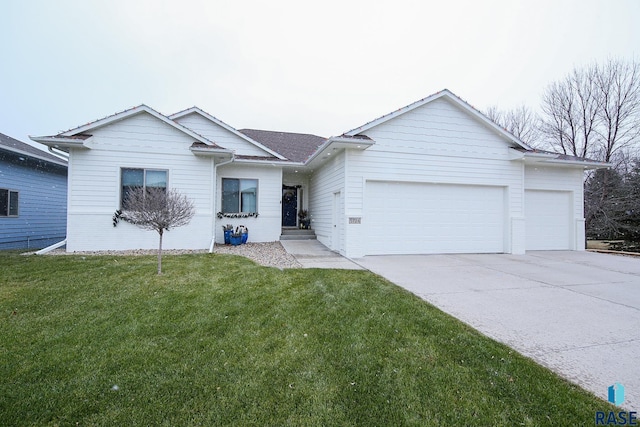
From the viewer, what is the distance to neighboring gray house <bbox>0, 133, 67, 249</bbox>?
1095cm

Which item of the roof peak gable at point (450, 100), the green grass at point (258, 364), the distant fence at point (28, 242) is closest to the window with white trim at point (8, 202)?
the distant fence at point (28, 242)

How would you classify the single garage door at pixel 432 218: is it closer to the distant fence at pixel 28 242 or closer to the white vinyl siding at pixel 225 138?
the white vinyl siding at pixel 225 138

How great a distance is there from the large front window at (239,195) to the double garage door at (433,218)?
5082mm

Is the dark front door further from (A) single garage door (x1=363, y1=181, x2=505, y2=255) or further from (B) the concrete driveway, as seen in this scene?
(B) the concrete driveway

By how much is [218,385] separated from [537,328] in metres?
3.83

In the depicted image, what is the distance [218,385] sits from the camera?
2.41 m

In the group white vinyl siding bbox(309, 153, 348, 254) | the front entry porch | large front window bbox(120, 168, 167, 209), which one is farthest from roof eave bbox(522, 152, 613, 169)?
large front window bbox(120, 168, 167, 209)

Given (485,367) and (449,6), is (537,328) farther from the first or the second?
(449,6)

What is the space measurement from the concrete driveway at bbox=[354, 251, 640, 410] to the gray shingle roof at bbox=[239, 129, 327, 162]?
276 inches

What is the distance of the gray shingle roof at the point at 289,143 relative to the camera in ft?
44.1

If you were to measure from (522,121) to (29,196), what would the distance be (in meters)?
34.0

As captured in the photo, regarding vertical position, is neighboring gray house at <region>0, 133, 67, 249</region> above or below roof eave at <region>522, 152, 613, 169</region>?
below

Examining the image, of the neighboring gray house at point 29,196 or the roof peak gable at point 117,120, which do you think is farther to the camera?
the neighboring gray house at point 29,196

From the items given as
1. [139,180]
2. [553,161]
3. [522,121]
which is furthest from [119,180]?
[522,121]
